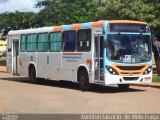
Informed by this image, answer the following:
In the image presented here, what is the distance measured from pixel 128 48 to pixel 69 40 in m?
3.44

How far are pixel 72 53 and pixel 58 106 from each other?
22.1ft

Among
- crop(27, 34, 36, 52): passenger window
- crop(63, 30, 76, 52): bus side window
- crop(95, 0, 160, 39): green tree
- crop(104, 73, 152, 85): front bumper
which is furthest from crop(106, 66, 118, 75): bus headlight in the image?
crop(95, 0, 160, 39): green tree

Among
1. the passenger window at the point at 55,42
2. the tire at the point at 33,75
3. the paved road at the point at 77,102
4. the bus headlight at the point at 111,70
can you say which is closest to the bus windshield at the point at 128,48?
the bus headlight at the point at 111,70

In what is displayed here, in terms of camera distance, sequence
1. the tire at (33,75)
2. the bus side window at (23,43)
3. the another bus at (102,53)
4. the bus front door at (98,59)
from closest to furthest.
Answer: the another bus at (102,53), the bus front door at (98,59), the tire at (33,75), the bus side window at (23,43)

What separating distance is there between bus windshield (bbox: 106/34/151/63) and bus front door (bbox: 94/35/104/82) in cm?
43

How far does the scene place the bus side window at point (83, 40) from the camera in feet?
66.8

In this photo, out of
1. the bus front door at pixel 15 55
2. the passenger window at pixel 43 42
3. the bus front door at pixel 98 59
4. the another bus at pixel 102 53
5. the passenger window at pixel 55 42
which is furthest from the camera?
the bus front door at pixel 15 55

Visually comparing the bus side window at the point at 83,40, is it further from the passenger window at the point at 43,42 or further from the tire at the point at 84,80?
the passenger window at the point at 43,42

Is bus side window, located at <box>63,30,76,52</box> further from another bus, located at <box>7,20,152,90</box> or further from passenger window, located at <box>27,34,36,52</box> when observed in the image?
passenger window, located at <box>27,34,36,52</box>

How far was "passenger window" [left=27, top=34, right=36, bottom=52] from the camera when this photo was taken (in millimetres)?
25672

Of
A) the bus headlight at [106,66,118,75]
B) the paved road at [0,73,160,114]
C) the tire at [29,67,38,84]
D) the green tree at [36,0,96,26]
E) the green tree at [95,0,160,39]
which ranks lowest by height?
the paved road at [0,73,160,114]

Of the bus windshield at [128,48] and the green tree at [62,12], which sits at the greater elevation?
the green tree at [62,12]

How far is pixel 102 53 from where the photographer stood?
1950 centimetres

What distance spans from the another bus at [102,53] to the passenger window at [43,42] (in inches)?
10.3
